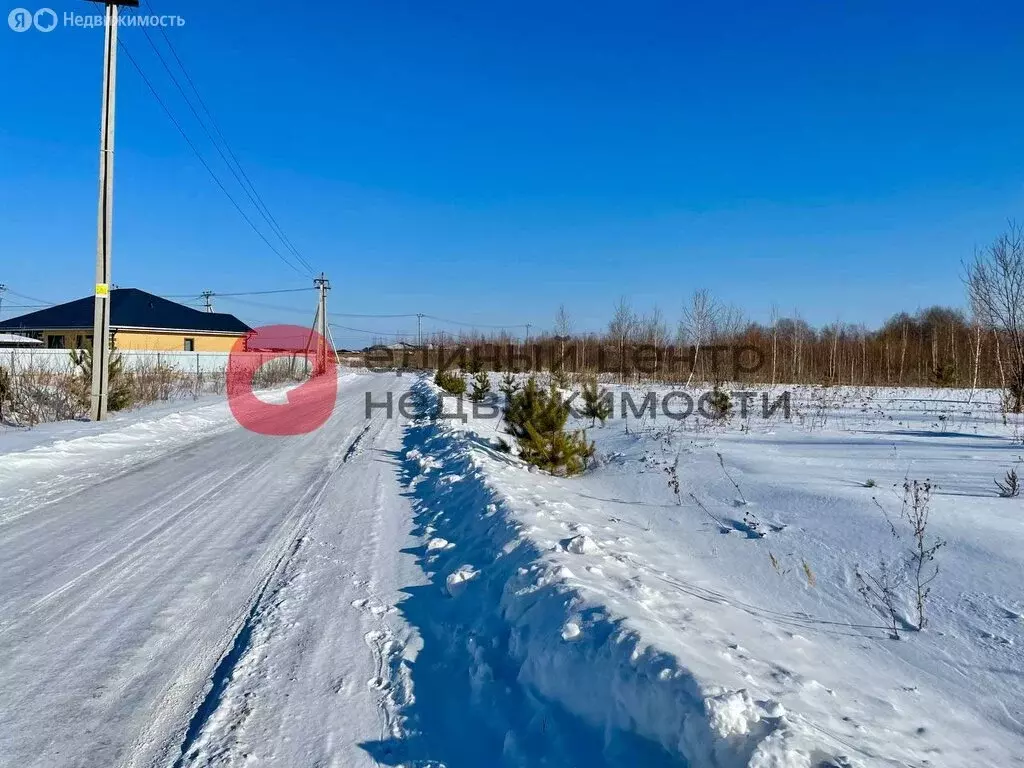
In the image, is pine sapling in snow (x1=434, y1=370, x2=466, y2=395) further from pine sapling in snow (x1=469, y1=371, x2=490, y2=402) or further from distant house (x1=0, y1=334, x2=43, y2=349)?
distant house (x1=0, y1=334, x2=43, y2=349)

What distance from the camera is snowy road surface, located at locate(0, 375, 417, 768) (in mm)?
2600

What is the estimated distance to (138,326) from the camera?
40312mm

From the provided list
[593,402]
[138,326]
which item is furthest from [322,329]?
[593,402]

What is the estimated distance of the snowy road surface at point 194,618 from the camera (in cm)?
260

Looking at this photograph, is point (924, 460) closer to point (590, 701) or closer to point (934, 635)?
point (934, 635)

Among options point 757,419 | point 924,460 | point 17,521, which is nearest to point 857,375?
point 757,419

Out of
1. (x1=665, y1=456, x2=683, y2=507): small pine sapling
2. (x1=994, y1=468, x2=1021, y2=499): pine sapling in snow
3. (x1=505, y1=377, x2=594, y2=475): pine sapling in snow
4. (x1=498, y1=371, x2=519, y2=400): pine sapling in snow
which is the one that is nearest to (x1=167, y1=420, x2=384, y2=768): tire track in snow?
(x1=665, y1=456, x2=683, y2=507): small pine sapling

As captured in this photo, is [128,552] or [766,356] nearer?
[128,552]

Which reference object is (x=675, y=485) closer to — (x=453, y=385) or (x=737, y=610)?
(x=737, y=610)

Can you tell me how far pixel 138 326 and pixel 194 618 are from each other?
145ft

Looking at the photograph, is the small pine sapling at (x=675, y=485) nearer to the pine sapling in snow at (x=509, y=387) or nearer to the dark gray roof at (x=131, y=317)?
the pine sapling in snow at (x=509, y=387)

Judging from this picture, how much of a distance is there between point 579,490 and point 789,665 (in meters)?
5.00

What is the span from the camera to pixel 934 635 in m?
3.75

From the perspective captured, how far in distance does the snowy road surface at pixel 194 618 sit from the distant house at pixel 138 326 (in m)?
38.0
